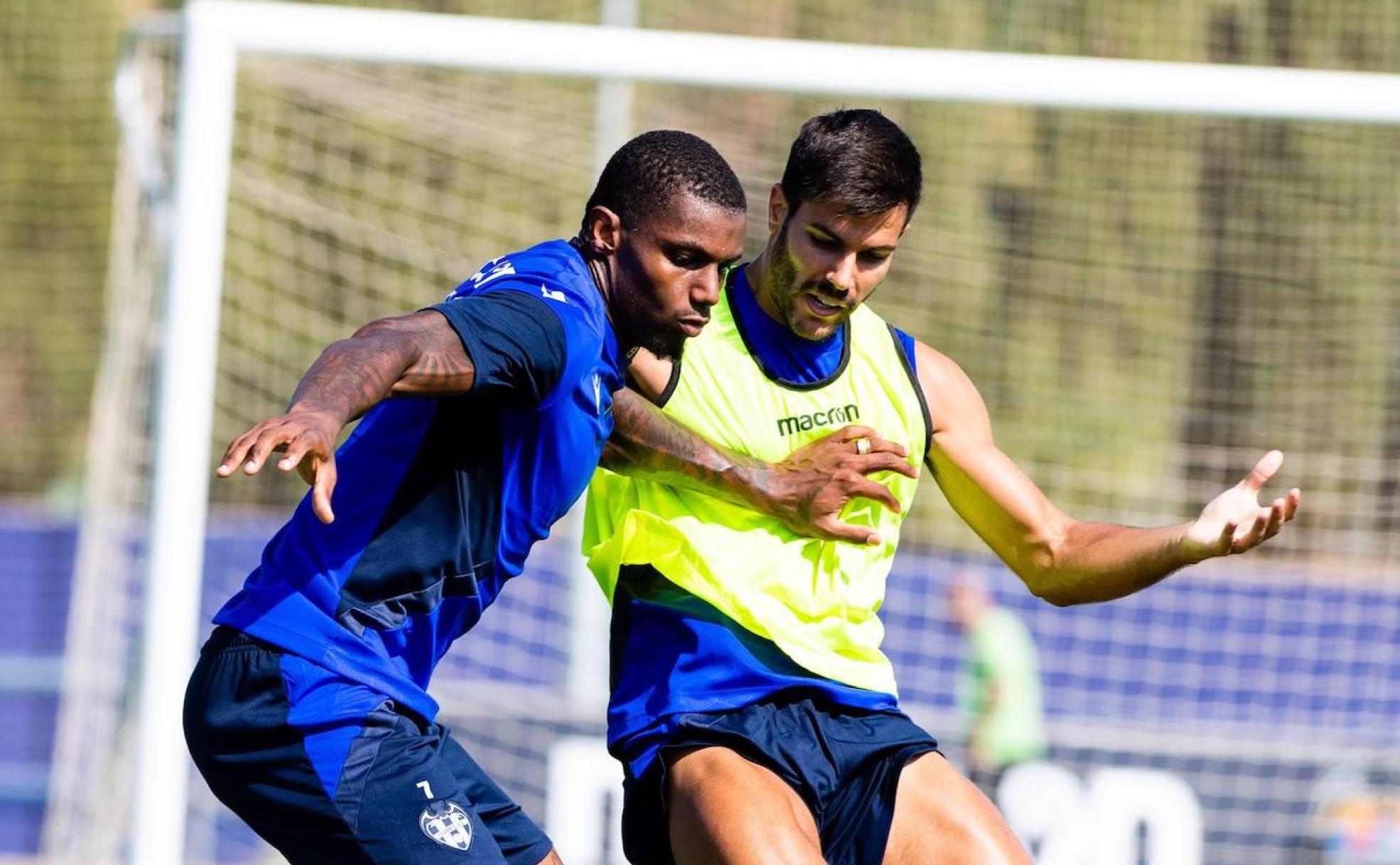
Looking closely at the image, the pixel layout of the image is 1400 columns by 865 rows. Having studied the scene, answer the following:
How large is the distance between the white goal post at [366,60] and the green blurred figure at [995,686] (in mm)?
5236

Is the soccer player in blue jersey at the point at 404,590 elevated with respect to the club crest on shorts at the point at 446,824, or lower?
elevated

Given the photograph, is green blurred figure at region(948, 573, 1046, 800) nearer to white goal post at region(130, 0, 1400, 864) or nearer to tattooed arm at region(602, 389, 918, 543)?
white goal post at region(130, 0, 1400, 864)

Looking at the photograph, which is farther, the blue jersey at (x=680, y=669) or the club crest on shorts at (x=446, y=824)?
the blue jersey at (x=680, y=669)

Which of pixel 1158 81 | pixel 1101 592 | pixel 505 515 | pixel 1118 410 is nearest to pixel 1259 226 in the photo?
pixel 1118 410

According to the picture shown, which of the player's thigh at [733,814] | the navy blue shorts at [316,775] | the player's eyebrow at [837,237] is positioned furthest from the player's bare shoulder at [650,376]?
the navy blue shorts at [316,775]

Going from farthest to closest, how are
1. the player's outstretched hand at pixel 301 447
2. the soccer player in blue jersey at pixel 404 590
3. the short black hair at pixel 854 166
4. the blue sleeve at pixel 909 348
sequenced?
the blue sleeve at pixel 909 348 → the short black hair at pixel 854 166 → the soccer player in blue jersey at pixel 404 590 → the player's outstretched hand at pixel 301 447

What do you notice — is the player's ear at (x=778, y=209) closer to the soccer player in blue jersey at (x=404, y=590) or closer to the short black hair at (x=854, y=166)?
the short black hair at (x=854, y=166)

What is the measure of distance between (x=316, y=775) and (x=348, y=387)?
2.57 ft

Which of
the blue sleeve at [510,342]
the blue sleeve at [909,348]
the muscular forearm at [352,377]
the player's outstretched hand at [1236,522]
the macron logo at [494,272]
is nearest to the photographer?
the muscular forearm at [352,377]

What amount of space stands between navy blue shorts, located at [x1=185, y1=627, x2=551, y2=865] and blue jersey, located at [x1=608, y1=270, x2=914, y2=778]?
73cm

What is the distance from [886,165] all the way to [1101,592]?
1.13m

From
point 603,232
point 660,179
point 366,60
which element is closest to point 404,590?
point 603,232

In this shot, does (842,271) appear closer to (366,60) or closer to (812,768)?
(812,768)

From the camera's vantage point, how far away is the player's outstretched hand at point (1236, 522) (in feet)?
12.5
